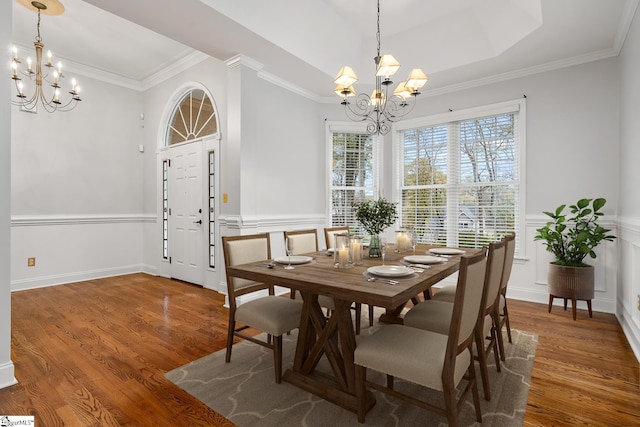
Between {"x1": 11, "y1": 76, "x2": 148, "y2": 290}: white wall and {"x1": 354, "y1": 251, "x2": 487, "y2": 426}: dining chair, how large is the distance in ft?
16.6

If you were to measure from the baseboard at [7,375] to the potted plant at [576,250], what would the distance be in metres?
4.55

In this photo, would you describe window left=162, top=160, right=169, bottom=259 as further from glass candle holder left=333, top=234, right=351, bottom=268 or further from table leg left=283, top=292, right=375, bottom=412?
glass candle holder left=333, top=234, right=351, bottom=268

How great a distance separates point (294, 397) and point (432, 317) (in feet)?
3.18

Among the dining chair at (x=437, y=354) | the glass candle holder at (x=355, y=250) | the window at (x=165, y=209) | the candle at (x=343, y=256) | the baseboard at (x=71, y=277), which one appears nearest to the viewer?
the dining chair at (x=437, y=354)

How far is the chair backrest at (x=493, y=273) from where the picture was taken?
5.70 ft

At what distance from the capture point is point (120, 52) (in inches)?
181

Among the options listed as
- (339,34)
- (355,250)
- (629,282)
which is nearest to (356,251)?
(355,250)

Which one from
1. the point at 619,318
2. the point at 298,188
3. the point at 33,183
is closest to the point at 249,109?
the point at 298,188

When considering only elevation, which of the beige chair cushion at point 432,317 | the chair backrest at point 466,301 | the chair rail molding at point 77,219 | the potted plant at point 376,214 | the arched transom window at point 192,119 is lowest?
the beige chair cushion at point 432,317

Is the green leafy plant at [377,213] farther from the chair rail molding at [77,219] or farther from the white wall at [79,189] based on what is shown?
the white wall at [79,189]

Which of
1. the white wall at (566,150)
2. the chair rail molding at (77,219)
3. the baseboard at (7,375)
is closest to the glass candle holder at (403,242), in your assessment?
the white wall at (566,150)

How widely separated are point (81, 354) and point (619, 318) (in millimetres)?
4823

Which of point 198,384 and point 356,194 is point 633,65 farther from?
point 198,384

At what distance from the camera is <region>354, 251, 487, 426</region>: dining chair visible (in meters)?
1.41
